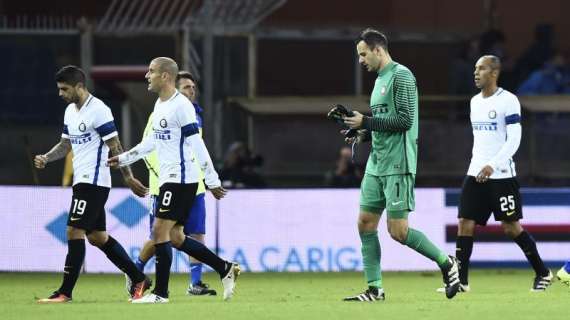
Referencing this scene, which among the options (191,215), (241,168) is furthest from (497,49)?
(191,215)

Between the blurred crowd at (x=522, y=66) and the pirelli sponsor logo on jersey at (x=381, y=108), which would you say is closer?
the pirelli sponsor logo on jersey at (x=381, y=108)

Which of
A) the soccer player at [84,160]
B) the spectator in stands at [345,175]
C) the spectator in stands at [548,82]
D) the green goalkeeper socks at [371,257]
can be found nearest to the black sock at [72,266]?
the soccer player at [84,160]

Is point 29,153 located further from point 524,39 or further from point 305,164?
point 524,39

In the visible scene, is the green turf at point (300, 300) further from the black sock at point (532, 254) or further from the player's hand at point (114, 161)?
the player's hand at point (114, 161)

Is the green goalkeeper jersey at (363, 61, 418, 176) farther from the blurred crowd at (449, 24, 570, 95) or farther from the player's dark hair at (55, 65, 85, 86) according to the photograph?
the blurred crowd at (449, 24, 570, 95)

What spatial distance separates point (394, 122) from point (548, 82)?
11.1 meters

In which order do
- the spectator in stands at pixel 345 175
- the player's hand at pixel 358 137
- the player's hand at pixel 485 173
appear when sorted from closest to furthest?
the player's hand at pixel 358 137, the player's hand at pixel 485 173, the spectator in stands at pixel 345 175

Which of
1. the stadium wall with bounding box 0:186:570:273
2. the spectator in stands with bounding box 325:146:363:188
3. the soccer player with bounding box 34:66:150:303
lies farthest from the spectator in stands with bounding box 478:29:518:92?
the soccer player with bounding box 34:66:150:303

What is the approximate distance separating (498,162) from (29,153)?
32.1ft

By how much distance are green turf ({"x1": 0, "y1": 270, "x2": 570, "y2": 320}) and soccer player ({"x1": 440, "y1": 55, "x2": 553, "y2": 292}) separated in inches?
18.8

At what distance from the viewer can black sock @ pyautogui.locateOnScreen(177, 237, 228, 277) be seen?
40.6 ft

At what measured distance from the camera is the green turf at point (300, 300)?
11.1 m

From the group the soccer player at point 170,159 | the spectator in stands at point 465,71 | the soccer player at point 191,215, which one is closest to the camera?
the soccer player at point 170,159

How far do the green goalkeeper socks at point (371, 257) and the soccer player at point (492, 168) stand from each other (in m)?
1.65
